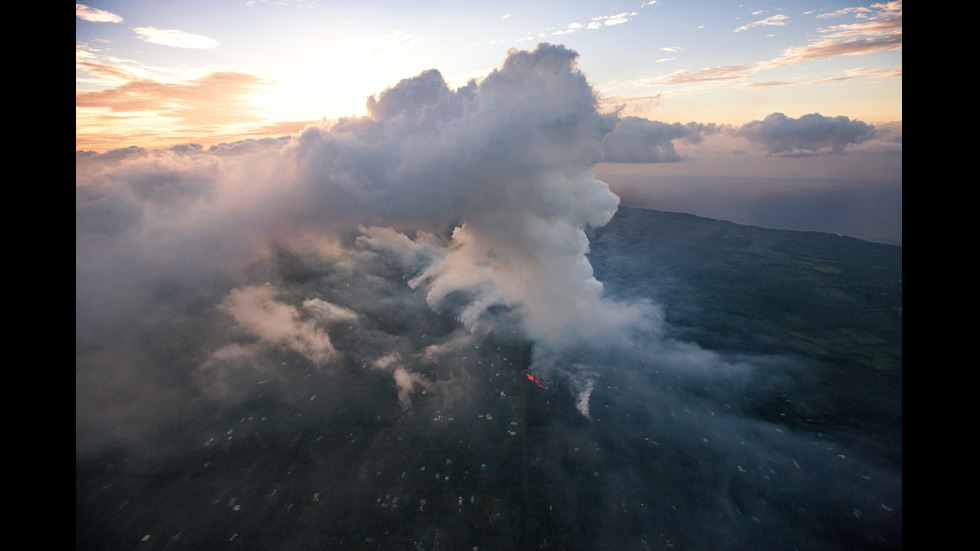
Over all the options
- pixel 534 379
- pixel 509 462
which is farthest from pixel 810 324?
pixel 509 462

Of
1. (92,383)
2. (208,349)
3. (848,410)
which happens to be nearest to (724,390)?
Result: (848,410)

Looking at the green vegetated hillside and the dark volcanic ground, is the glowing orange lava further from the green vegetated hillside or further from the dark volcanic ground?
the green vegetated hillside

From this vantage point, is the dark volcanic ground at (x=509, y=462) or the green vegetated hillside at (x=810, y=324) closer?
the dark volcanic ground at (x=509, y=462)

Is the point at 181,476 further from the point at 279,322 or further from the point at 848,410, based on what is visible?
the point at 848,410

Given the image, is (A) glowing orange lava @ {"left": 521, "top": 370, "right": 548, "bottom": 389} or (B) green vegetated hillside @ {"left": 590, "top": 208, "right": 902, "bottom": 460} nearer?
(A) glowing orange lava @ {"left": 521, "top": 370, "right": 548, "bottom": 389}

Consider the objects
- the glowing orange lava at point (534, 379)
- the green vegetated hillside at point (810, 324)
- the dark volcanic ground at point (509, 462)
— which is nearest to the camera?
the dark volcanic ground at point (509, 462)

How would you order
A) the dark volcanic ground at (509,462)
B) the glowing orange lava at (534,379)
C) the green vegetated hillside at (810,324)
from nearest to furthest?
the dark volcanic ground at (509,462) → the glowing orange lava at (534,379) → the green vegetated hillside at (810,324)

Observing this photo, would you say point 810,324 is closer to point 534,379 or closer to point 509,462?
point 534,379

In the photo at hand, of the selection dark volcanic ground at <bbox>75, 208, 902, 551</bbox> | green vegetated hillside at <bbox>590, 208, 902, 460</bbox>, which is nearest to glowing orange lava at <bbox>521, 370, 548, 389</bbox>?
dark volcanic ground at <bbox>75, 208, 902, 551</bbox>

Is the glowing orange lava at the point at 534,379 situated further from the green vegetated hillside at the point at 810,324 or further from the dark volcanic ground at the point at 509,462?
the green vegetated hillside at the point at 810,324

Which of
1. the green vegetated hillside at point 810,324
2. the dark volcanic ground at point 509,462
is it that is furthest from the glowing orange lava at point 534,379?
the green vegetated hillside at point 810,324

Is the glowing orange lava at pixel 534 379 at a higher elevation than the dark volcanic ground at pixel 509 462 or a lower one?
higher
